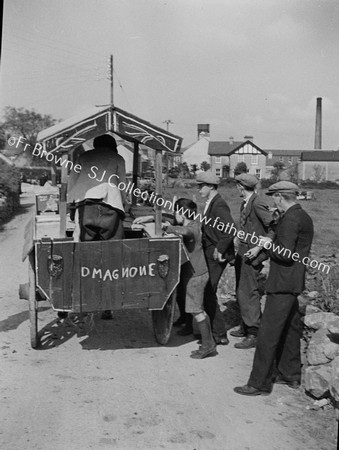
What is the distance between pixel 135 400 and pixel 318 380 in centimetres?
153

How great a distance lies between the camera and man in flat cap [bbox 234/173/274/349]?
20.7 ft

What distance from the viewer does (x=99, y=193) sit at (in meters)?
5.93

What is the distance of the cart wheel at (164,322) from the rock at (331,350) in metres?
1.67

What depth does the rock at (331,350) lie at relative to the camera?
5.08 m

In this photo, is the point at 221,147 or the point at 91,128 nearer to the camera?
the point at 91,128

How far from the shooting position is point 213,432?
414cm

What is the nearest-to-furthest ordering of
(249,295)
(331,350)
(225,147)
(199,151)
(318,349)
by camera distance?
(331,350), (318,349), (249,295), (225,147), (199,151)

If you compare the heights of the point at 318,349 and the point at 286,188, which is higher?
the point at 286,188

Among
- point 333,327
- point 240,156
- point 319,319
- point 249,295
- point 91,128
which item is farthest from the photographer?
point 240,156

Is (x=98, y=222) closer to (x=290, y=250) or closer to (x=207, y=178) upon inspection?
(x=207, y=178)

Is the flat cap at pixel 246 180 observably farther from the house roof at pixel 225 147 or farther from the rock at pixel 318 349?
the house roof at pixel 225 147

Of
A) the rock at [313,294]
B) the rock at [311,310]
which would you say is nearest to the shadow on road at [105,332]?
the rock at [311,310]

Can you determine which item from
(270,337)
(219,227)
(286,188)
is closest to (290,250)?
(286,188)

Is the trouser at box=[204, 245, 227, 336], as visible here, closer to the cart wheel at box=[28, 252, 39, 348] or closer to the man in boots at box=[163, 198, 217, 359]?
the man in boots at box=[163, 198, 217, 359]
